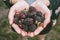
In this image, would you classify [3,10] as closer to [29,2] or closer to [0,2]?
[0,2]

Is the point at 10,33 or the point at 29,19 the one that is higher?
the point at 29,19

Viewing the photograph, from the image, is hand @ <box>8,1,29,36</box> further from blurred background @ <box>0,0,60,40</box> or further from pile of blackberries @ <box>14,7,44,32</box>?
blurred background @ <box>0,0,60,40</box>

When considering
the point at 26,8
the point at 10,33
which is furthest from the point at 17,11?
the point at 10,33

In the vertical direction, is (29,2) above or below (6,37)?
above

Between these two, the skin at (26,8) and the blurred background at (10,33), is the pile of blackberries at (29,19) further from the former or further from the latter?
the blurred background at (10,33)

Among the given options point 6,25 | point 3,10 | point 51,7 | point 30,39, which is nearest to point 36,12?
point 51,7

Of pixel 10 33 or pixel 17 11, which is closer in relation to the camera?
pixel 17 11

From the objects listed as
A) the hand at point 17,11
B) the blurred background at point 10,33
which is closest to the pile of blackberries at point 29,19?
the hand at point 17,11

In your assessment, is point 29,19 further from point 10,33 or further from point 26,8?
point 10,33
